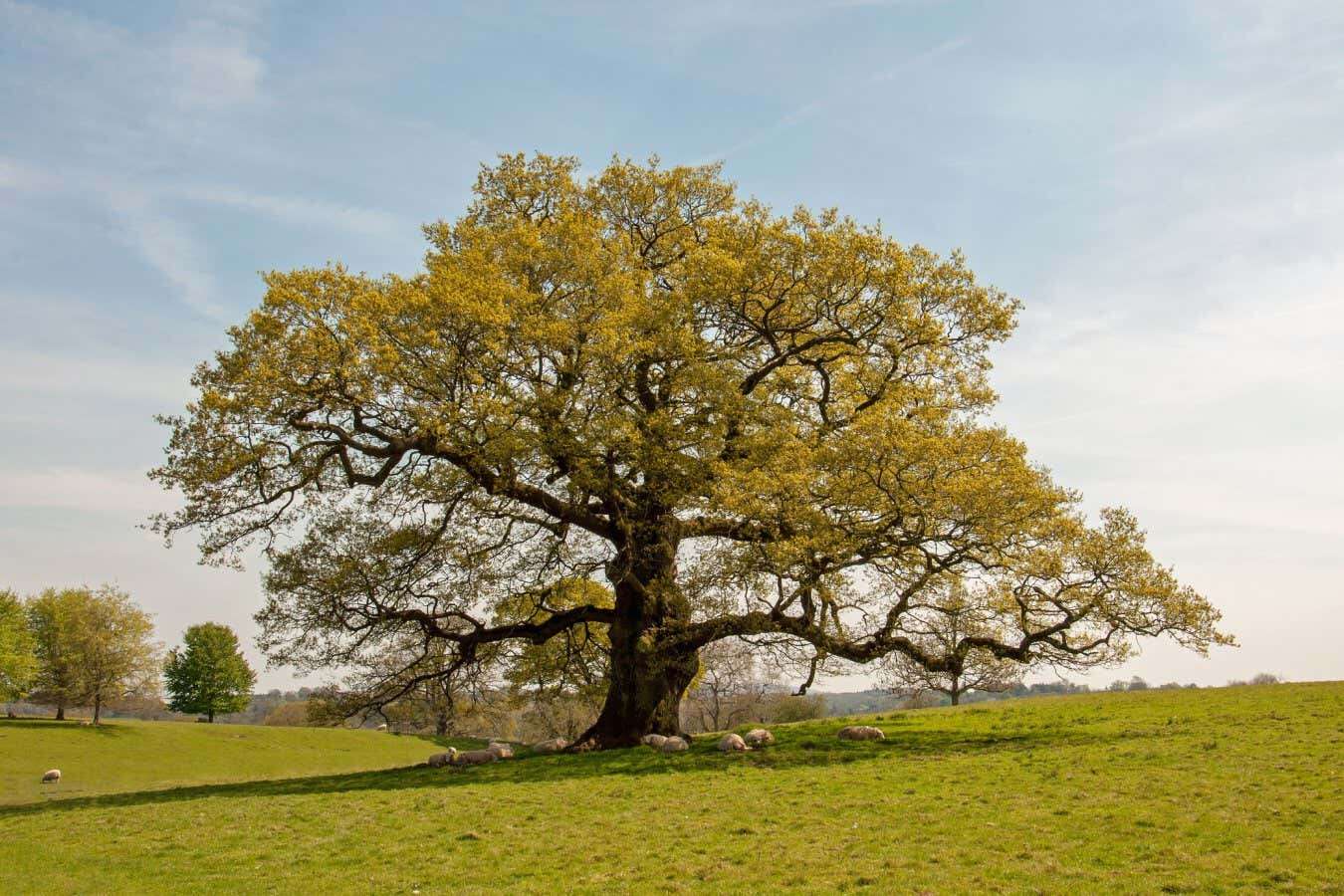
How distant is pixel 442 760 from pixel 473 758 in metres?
1.06

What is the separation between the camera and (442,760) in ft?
86.7

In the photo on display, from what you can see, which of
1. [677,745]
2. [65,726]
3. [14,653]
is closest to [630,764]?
[677,745]

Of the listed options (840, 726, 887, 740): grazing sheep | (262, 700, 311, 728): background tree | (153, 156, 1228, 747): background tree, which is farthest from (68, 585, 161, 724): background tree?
(840, 726, 887, 740): grazing sheep

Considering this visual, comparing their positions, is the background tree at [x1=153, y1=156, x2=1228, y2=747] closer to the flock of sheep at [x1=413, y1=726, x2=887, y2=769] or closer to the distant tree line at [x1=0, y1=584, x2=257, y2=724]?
the flock of sheep at [x1=413, y1=726, x2=887, y2=769]

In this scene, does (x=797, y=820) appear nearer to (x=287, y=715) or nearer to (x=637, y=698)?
(x=637, y=698)

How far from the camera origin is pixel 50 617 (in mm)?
62344

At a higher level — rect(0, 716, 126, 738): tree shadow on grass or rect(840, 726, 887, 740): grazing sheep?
rect(840, 726, 887, 740): grazing sheep

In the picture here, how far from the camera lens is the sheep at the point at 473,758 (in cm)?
Result: 2588

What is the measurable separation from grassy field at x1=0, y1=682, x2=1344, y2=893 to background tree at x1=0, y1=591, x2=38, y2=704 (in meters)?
38.1

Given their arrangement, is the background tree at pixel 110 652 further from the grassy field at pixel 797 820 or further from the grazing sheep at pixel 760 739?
the grazing sheep at pixel 760 739

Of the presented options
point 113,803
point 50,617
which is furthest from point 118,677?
point 113,803

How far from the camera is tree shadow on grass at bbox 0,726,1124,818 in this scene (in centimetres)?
2152

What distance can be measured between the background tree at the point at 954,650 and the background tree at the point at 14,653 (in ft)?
182

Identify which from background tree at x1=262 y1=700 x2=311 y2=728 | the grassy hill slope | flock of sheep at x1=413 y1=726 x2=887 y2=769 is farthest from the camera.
→ background tree at x1=262 y1=700 x2=311 y2=728
